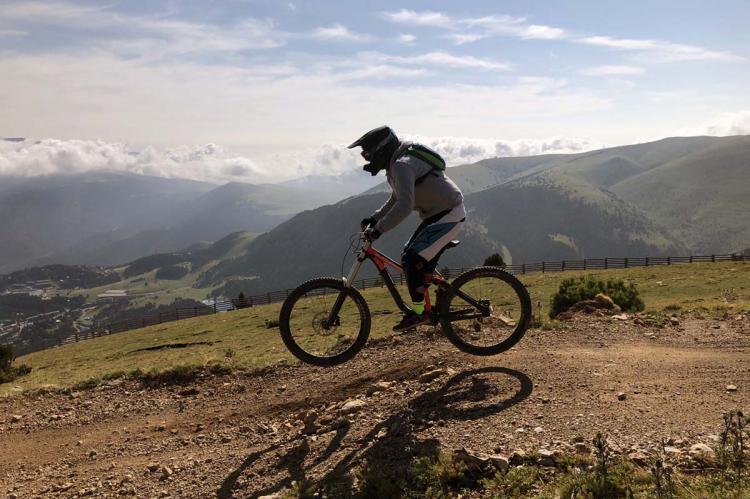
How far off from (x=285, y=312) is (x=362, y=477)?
12.0 feet

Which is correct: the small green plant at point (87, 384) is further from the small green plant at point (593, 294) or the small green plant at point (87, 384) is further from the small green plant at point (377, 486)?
the small green plant at point (593, 294)

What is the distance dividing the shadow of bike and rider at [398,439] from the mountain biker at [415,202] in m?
1.43

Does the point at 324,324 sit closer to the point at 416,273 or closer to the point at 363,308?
the point at 363,308

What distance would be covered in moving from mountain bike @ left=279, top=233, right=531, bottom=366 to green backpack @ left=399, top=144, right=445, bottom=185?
1354 millimetres

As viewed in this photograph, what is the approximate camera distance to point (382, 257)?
28.8 feet

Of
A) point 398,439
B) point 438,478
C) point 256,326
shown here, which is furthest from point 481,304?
point 256,326

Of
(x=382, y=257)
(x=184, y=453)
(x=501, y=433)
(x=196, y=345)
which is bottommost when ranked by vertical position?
(x=196, y=345)

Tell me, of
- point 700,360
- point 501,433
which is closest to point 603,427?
point 501,433

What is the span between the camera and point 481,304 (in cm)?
897

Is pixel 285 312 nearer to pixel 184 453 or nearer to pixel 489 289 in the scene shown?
pixel 184 453

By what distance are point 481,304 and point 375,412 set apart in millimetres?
2728

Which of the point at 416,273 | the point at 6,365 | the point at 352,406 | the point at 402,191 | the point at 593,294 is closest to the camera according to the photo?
the point at 402,191

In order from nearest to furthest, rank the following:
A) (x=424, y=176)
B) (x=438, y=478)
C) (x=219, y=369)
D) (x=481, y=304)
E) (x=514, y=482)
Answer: (x=514, y=482) → (x=438, y=478) → (x=424, y=176) → (x=481, y=304) → (x=219, y=369)

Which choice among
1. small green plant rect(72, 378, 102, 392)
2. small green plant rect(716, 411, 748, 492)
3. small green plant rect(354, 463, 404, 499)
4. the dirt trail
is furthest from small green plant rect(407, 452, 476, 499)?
small green plant rect(72, 378, 102, 392)
